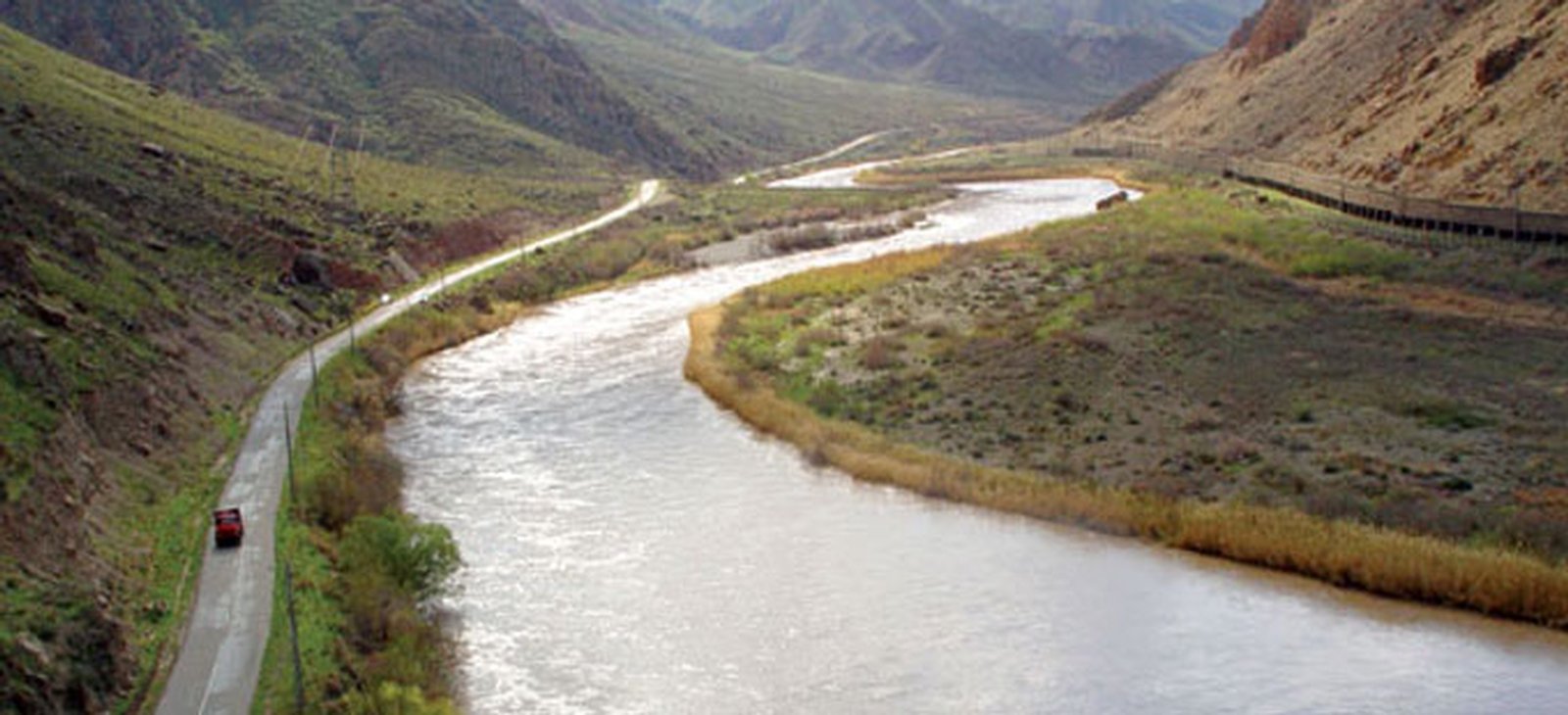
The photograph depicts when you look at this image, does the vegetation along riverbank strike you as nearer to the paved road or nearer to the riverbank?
the paved road

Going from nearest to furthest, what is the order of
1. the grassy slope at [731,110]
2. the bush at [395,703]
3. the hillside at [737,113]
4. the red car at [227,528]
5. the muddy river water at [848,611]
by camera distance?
1. the bush at [395,703]
2. the muddy river water at [848,611]
3. the red car at [227,528]
4. the hillside at [737,113]
5. the grassy slope at [731,110]

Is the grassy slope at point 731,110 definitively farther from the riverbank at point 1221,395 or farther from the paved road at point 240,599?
the paved road at point 240,599

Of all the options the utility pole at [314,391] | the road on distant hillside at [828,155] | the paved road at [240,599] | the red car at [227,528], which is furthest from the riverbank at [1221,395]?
the road on distant hillside at [828,155]

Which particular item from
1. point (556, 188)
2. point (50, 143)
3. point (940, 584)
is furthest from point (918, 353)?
point (556, 188)

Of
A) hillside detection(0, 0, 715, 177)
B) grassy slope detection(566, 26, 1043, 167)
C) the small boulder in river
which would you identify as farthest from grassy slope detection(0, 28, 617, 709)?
grassy slope detection(566, 26, 1043, 167)

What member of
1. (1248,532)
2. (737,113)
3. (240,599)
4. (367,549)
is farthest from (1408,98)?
(737,113)

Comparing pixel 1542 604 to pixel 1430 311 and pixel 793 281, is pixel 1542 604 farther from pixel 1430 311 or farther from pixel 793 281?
pixel 793 281
